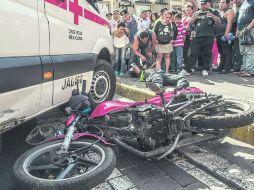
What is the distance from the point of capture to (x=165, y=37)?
7941mm

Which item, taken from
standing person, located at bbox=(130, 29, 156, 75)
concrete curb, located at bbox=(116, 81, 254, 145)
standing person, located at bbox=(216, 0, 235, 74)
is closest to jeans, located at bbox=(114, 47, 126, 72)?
standing person, located at bbox=(130, 29, 156, 75)

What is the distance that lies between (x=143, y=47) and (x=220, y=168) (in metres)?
5.03

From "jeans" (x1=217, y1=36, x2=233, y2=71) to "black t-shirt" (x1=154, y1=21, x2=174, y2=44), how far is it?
1.15m

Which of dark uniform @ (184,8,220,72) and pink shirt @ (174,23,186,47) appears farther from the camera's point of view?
pink shirt @ (174,23,186,47)

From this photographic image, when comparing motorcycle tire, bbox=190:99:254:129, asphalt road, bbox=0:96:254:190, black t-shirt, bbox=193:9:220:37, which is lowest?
asphalt road, bbox=0:96:254:190

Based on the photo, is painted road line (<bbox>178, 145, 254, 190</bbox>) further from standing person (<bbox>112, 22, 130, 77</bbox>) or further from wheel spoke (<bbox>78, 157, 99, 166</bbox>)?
standing person (<bbox>112, 22, 130, 77</bbox>)

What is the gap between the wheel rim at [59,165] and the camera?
8.89 ft

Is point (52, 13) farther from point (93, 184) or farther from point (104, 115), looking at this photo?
point (93, 184)

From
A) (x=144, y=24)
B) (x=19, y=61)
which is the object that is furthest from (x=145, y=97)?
(x=144, y=24)

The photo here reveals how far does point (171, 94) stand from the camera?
3846 millimetres

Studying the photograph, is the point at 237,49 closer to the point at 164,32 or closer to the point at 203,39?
the point at 203,39

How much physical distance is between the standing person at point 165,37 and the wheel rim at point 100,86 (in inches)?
108

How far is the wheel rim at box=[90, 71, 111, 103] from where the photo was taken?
201 inches

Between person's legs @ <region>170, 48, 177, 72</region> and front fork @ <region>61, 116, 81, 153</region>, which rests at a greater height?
person's legs @ <region>170, 48, 177, 72</region>
